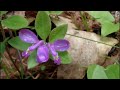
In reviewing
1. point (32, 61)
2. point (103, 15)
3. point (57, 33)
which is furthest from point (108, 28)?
point (32, 61)

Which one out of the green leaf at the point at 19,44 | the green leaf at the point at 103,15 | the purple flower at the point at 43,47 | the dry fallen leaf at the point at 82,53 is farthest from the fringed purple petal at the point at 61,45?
the green leaf at the point at 103,15

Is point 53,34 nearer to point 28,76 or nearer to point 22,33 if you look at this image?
point 22,33

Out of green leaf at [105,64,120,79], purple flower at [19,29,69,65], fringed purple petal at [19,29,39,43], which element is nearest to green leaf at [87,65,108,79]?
green leaf at [105,64,120,79]

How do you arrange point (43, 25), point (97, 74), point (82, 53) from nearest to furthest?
point (97, 74) → point (43, 25) → point (82, 53)

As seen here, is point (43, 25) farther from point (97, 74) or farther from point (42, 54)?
point (97, 74)

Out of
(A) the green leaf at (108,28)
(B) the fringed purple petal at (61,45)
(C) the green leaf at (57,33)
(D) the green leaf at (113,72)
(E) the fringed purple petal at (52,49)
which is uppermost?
(C) the green leaf at (57,33)

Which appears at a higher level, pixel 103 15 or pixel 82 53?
pixel 103 15

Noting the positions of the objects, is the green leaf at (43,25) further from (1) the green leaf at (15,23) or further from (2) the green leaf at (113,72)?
(2) the green leaf at (113,72)
